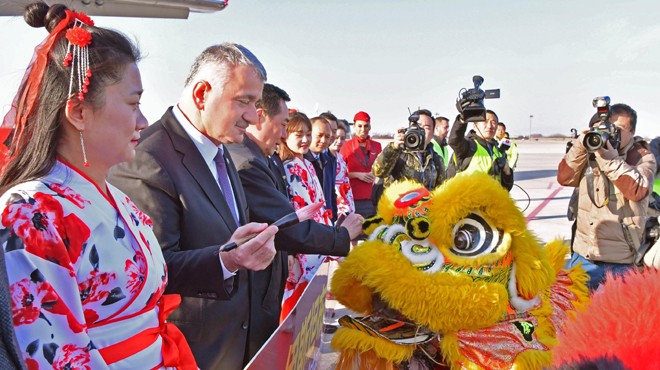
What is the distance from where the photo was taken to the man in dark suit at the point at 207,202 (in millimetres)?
1684

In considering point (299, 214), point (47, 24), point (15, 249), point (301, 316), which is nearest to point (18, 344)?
point (15, 249)

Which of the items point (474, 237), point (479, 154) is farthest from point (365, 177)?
point (474, 237)

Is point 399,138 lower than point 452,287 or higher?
higher

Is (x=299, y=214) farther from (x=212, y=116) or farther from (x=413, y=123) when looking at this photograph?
(x=413, y=123)

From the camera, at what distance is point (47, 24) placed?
1259 millimetres

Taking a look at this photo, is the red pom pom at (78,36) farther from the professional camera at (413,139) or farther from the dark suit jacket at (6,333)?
the professional camera at (413,139)

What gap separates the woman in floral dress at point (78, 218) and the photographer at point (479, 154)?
3769mm

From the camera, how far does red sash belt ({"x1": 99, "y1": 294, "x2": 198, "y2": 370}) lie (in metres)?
1.18

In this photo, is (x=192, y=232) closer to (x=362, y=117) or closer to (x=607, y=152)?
(x=607, y=152)

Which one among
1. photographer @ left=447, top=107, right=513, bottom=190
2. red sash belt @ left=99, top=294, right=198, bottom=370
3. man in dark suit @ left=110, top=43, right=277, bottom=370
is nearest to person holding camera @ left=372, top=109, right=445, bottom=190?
photographer @ left=447, top=107, right=513, bottom=190

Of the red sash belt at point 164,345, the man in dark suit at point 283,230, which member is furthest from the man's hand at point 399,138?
the red sash belt at point 164,345

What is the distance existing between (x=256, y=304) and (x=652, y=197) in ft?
9.92

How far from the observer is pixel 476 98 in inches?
165

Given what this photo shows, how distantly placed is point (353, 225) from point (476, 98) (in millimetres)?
2165
